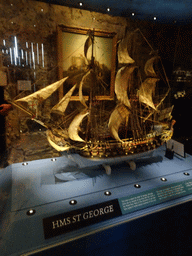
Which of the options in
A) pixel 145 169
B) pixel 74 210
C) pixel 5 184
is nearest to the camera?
→ pixel 74 210

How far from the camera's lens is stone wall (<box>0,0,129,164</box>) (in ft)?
7.69

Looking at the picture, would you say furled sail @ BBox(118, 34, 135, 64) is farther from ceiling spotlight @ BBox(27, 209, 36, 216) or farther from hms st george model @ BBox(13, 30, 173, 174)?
ceiling spotlight @ BBox(27, 209, 36, 216)

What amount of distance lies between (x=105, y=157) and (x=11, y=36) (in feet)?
6.86

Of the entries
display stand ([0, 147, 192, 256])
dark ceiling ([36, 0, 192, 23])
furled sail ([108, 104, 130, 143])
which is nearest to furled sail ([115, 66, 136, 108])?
furled sail ([108, 104, 130, 143])

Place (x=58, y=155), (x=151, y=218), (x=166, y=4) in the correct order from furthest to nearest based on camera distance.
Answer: (x=58, y=155) < (x=166, y=4) < (x=151, y=218)

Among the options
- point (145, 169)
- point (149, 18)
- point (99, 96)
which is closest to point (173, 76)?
point (149, 18)

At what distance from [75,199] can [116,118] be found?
1365 millimetres

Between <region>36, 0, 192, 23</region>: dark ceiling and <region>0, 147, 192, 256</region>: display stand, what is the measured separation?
221 cm

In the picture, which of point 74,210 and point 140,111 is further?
point 140,111

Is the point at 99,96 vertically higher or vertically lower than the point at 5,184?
higher

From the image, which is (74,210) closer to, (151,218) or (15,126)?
(151,218)

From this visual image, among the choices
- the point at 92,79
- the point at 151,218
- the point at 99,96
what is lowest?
the point at 151,218

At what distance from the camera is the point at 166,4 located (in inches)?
97.2

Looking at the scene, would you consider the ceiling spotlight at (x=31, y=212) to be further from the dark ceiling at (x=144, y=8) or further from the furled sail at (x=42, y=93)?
the dark ceiling at (x=144, y=8)
